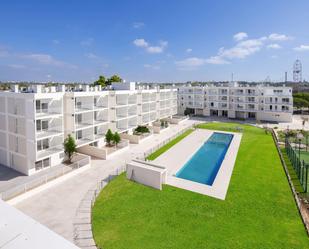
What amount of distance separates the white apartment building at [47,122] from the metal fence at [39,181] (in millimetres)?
2242

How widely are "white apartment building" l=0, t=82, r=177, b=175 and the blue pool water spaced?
12.9 metres

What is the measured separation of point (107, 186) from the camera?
22.2m

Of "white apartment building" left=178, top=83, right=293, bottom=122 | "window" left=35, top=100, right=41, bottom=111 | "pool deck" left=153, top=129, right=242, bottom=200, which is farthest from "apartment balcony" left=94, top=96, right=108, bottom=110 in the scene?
"white apartment building" left=178, top=83, right=293, bottom=122

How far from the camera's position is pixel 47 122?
26.4m

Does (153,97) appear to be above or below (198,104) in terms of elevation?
above

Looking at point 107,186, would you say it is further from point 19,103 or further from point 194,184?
point 19,103

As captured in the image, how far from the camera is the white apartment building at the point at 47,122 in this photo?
23.7m

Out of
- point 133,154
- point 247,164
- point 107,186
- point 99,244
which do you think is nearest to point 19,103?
point 107,186

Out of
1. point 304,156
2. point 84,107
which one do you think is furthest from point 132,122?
point 304,156

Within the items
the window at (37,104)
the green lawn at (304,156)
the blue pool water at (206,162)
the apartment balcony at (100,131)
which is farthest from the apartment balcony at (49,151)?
the green lawn at (304,156)

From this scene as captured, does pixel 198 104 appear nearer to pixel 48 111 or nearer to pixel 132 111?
pixel 132 111

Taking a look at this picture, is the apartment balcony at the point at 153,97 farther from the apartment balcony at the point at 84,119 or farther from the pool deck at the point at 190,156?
the apartment balcony at the point at 84,119

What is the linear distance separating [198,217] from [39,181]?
14424 mm

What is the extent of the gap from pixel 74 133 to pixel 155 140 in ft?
50.2
